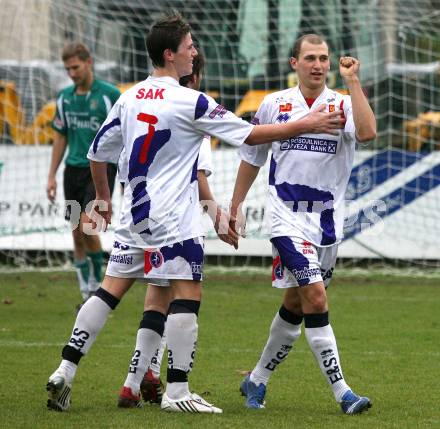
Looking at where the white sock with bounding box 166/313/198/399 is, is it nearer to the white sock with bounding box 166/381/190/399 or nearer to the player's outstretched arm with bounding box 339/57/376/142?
the white sock with bounding box 166/381/190/399

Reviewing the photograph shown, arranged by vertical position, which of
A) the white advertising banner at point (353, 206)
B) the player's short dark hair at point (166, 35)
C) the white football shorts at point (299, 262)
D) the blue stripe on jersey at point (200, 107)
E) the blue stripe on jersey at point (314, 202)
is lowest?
the white advertising banner at point (353, 206)

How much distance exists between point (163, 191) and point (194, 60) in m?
1.05

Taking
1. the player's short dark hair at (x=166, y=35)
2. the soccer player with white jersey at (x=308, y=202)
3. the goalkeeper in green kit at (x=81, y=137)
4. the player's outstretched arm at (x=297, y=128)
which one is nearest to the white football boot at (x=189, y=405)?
the soccer player with white jersey at (x=308, y=202)

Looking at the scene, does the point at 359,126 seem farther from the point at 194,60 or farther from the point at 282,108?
the point at 194,60

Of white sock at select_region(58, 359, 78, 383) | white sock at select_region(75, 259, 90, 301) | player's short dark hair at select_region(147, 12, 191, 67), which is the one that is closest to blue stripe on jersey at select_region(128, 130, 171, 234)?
player's short dark hair at select_region(147, 12, 191, 67)

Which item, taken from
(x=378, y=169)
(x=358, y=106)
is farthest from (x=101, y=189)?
(x=378, y=169)

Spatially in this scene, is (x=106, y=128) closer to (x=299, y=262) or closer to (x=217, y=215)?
(x=217, y=215)

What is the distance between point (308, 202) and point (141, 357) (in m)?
1.28

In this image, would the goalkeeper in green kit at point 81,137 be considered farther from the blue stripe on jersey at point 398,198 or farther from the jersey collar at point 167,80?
the jersey collar at point 167,80

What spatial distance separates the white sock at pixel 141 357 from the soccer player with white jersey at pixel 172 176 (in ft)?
0.68

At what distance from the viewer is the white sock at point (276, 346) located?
6773 millimetres

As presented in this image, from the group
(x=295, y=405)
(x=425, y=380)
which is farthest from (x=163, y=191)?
(x=425, y=380)

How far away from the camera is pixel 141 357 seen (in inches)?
253

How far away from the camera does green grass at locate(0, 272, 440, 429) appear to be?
6.15 m
